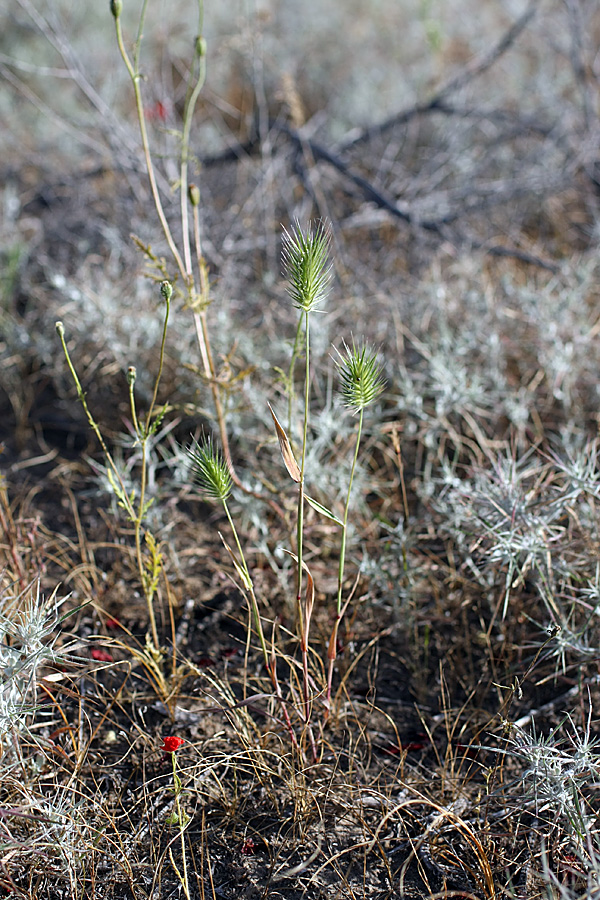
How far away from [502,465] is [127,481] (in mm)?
956

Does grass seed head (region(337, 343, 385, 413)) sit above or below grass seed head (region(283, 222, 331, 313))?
below

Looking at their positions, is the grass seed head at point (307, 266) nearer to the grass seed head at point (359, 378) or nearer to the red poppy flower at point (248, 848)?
the grass seed head at point (359, 378)

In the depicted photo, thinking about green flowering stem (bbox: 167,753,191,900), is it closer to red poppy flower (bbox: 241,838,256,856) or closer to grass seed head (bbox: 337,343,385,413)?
red poppy flower (bbox: 241,838,256,856)

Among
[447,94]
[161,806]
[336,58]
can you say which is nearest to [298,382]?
[161,806]

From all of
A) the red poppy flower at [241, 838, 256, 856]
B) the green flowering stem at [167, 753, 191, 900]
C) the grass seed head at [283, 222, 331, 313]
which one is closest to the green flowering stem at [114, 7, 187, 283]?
the grass seed head at [283, 222, 331, 313]

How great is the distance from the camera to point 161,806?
1.42m

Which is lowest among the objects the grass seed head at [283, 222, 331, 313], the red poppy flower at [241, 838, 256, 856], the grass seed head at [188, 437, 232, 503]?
the red poppy flower at [241, 838, 256, 856]

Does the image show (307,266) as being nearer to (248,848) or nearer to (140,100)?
(140,100)

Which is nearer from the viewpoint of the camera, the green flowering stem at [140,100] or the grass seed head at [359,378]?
the grass seed head at [359,378]

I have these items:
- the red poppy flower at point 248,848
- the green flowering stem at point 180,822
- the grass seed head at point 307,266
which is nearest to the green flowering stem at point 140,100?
the grass seed head at point 307,266

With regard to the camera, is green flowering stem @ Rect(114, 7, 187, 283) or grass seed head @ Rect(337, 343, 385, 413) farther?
green flowering stem @ Rect(114, 7, 187, 283)

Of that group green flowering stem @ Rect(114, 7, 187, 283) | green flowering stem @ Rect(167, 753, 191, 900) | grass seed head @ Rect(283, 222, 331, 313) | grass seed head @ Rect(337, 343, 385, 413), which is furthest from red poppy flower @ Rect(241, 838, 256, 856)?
green flowering stem @ Rect(114, 7, 187, 283)

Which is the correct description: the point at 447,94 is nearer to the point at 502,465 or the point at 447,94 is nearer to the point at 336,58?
the point at 336,58

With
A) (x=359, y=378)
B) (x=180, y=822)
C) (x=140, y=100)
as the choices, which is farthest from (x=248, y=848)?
(x=140, y=100)
